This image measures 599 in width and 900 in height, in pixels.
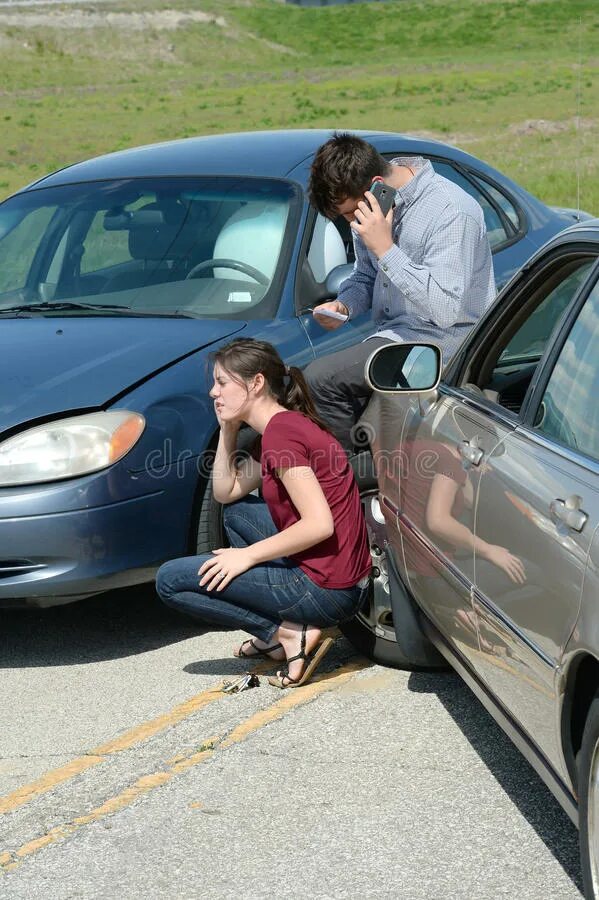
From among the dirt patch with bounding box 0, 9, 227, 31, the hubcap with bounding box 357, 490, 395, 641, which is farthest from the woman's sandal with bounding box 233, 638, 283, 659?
the dirt patch with bounding box 0, 9, 227, 31

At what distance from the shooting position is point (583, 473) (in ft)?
9.18

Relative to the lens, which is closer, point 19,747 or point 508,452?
point 508,452

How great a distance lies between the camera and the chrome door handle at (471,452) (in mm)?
3412

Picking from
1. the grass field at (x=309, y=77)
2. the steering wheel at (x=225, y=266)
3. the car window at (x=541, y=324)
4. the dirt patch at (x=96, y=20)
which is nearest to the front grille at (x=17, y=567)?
the steering wheel at (x=225, y=266)

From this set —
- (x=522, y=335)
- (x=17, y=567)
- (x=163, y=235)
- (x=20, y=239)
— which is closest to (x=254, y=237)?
(x=163, y=235)

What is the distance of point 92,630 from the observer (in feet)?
17.3

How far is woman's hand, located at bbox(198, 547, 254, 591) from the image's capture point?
172 inches

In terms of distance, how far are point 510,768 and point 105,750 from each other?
1222 millimetres

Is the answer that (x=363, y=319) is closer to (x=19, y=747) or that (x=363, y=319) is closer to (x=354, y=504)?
(x=354, y=504)

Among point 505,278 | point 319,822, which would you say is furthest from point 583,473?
point 505,278

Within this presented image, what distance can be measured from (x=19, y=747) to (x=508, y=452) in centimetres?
189

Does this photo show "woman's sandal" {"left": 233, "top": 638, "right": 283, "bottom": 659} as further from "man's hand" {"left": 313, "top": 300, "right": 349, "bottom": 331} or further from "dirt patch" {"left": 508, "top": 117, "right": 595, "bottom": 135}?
"dirt patch" {"left": 508, "top": 117, "right": 595, "bottom": 135}

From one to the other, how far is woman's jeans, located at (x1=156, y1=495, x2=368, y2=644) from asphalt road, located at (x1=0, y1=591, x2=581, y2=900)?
0.25 m

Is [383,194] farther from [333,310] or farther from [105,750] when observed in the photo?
[105,750]
